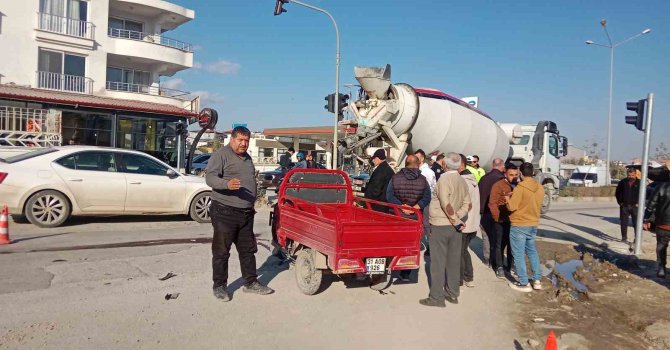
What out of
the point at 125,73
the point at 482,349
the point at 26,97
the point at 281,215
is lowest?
the point at 482,349

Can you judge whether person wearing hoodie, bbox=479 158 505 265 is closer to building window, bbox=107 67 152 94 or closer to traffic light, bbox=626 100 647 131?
traffic light, bbox=626 100 647 131

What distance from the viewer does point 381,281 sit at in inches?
255

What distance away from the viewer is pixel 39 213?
966cm

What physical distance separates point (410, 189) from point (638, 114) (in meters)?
6.25

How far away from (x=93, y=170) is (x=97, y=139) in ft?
37.3

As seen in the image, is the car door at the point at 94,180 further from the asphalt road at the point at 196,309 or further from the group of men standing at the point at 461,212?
the group of men standing at the point at 461,212

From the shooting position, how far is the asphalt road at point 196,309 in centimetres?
457

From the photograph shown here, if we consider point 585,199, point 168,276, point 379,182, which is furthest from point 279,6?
point 585,199

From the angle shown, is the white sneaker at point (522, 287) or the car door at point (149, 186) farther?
the car door at point (149, 186)

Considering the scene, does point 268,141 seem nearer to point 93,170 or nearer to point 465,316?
point 93,170

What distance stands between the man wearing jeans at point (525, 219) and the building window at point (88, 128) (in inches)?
686

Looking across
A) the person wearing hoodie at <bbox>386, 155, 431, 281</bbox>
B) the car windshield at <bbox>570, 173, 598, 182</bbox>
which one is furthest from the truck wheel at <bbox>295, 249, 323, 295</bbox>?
the car windshield at <bbox>570, 173, 598, 182</bbox>

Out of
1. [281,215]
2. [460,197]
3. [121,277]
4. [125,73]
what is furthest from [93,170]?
[125,73]

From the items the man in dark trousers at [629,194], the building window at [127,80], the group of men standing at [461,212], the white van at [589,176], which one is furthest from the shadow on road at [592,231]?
the white van at [589,176]
